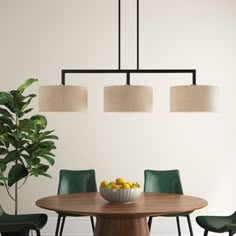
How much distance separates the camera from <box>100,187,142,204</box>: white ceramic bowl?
3.82 m

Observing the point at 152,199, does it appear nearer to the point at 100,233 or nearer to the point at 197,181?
the point at 100,233

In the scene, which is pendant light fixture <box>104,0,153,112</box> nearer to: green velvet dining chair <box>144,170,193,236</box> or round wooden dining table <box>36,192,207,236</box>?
round wooden dining table <box>36,192,207,236</box>

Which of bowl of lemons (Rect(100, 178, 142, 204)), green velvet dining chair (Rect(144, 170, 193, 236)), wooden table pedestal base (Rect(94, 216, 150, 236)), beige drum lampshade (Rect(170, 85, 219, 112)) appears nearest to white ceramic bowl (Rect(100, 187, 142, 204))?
bowl of lemons (Rect(100, 178, 142, 204))

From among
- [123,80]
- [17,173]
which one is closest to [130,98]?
[17,173]

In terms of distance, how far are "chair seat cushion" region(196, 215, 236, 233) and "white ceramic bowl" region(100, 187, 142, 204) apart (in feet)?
2.62

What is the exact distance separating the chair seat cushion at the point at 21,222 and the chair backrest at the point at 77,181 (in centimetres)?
72

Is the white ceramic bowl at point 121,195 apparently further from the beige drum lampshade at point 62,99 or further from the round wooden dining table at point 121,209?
the beige drum lampshade at point 62,99

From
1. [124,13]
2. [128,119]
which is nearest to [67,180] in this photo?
[128,119]

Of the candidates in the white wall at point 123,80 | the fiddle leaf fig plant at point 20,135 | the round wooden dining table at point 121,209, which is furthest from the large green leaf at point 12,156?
the round wooden dining table at point 121,209

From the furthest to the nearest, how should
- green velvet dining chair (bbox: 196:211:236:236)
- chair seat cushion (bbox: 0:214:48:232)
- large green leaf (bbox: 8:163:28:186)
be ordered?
large green leaf (bbox: 8:163:28:186) → green velvet dining chair (bbox: 196:211:236:236) → chair seat cushion (bbox: 0:214:48:232)

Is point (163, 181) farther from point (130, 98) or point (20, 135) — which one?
point (130, 98)

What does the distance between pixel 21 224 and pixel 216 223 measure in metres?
1.68

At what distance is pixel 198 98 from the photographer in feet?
11.4

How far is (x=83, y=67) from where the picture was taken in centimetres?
596
